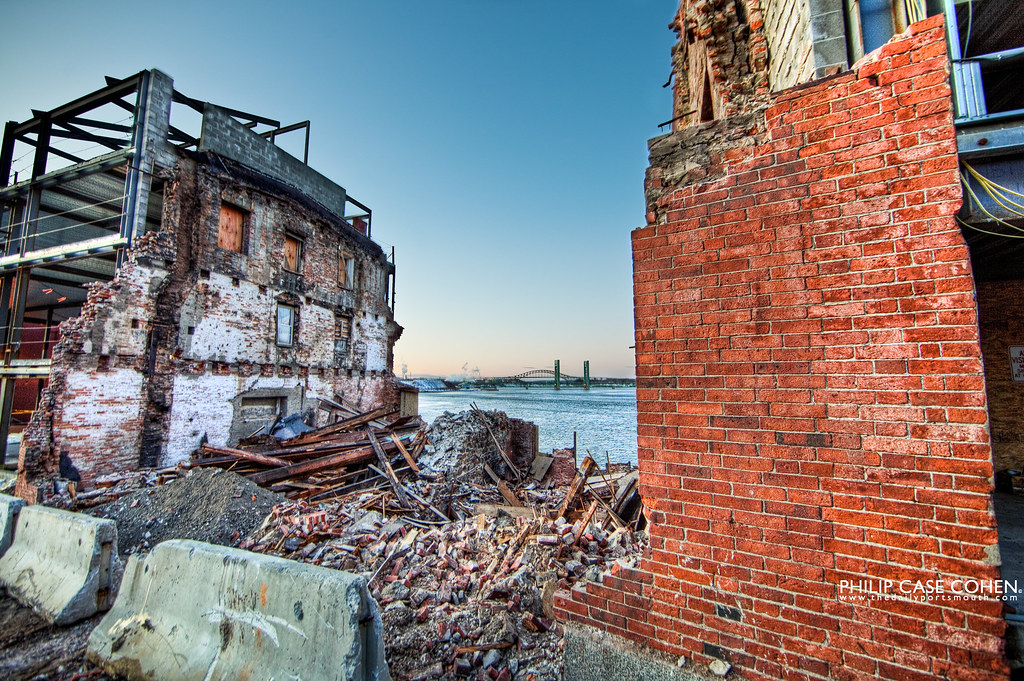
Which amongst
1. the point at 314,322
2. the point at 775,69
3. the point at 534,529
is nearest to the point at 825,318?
the point at 775,69

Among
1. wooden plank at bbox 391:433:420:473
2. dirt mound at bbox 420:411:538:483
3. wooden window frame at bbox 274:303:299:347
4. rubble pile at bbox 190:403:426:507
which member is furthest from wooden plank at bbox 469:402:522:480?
wooden window frame at bbox 274:303:299:347

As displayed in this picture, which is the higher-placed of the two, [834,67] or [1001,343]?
[834,67]

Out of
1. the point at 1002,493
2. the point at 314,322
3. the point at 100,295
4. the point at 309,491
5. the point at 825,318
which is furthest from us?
the point at 314,322

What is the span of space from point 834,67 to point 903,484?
2655mm

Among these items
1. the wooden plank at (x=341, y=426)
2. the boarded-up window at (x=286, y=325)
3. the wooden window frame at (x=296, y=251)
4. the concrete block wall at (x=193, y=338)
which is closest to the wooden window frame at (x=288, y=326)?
the boarded-up window at (x=286, y=325)

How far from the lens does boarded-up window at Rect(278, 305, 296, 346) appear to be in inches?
560

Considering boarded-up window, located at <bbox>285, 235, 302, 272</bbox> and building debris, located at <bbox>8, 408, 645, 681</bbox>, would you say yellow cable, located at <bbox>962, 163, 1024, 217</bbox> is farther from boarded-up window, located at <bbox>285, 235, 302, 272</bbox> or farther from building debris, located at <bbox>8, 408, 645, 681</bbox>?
boarded-up window, located at <bbox>285, 235, 302, 272</bbox>

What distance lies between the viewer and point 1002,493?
508 centimetres

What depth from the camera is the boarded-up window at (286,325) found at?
46.7 feet

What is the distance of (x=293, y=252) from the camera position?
1518cm

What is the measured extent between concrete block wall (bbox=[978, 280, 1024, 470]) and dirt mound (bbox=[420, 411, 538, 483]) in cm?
834

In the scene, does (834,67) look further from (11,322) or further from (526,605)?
(11,322)

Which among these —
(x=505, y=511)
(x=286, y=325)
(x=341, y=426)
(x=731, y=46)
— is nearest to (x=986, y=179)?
(x=731, y=46)

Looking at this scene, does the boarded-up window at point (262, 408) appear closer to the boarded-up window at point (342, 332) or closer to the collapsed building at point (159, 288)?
the collapsed building at point (159, 288)
